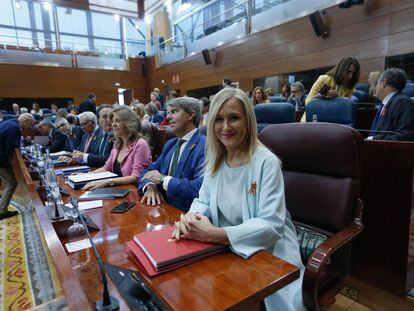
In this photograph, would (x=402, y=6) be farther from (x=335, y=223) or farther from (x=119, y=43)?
(x=119, y=43)

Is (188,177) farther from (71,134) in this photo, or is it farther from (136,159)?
(71,134)

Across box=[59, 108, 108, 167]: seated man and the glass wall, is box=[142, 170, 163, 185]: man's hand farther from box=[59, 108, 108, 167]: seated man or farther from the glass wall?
the glass wall

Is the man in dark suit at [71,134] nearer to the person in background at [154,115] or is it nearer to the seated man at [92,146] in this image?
the seated man at [92,146]

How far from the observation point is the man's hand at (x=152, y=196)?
56.9 inches

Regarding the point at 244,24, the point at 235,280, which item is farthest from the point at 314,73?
the point at 235,280

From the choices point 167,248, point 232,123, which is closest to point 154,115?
point 232,123

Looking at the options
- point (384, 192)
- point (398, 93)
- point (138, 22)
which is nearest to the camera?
point (384, 192)

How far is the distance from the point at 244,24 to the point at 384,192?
263 inches

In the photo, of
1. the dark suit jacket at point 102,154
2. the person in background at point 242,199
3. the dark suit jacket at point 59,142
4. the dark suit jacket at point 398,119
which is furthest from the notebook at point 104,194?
the dark suit jacket at point 59,142

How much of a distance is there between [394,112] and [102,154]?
8.91 ft

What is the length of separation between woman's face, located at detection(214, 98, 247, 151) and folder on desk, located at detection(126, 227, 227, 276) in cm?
44

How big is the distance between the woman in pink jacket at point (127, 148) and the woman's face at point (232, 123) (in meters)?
1.09

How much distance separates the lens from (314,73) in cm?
568

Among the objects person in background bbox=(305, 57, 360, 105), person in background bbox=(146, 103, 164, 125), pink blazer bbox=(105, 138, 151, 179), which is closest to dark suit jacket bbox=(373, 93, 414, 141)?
person in background bbox=(305, 57, 360, 105)
